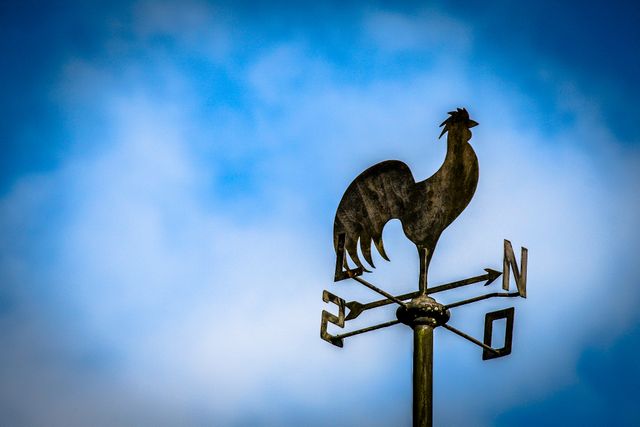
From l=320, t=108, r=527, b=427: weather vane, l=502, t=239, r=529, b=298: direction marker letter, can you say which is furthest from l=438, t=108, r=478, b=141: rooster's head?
l=502, t=239, r=529, b=298: direction marker letter

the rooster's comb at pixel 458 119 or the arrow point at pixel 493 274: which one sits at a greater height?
the rooster's comb at pixel 458 119

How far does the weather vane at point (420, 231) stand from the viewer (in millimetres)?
3924

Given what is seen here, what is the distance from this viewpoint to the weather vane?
3924 mm

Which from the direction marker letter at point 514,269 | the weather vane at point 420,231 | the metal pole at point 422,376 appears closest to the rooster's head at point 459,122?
the weather vane at point 420,231

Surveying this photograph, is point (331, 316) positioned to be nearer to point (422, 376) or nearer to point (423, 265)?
point (423, 265)

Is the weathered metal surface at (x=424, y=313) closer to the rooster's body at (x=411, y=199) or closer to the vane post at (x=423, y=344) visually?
the vane post at (x=423, y=344)

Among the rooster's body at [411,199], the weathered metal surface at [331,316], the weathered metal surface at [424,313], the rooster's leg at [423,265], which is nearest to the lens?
the weathered metal surface at [424,313]

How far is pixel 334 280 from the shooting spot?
425 cm

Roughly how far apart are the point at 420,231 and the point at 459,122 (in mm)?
859

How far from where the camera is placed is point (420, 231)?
4.38 metres

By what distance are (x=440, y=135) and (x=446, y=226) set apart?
29.3 inches

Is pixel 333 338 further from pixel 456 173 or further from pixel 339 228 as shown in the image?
pixel 456 173

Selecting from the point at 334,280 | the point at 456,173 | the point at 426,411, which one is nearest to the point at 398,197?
the point at 456,173

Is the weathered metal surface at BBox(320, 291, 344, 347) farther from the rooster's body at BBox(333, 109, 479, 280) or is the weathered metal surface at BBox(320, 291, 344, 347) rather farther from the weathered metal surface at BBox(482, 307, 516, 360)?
the weathered metal surface at BBox(482, 307, 516, 360)
